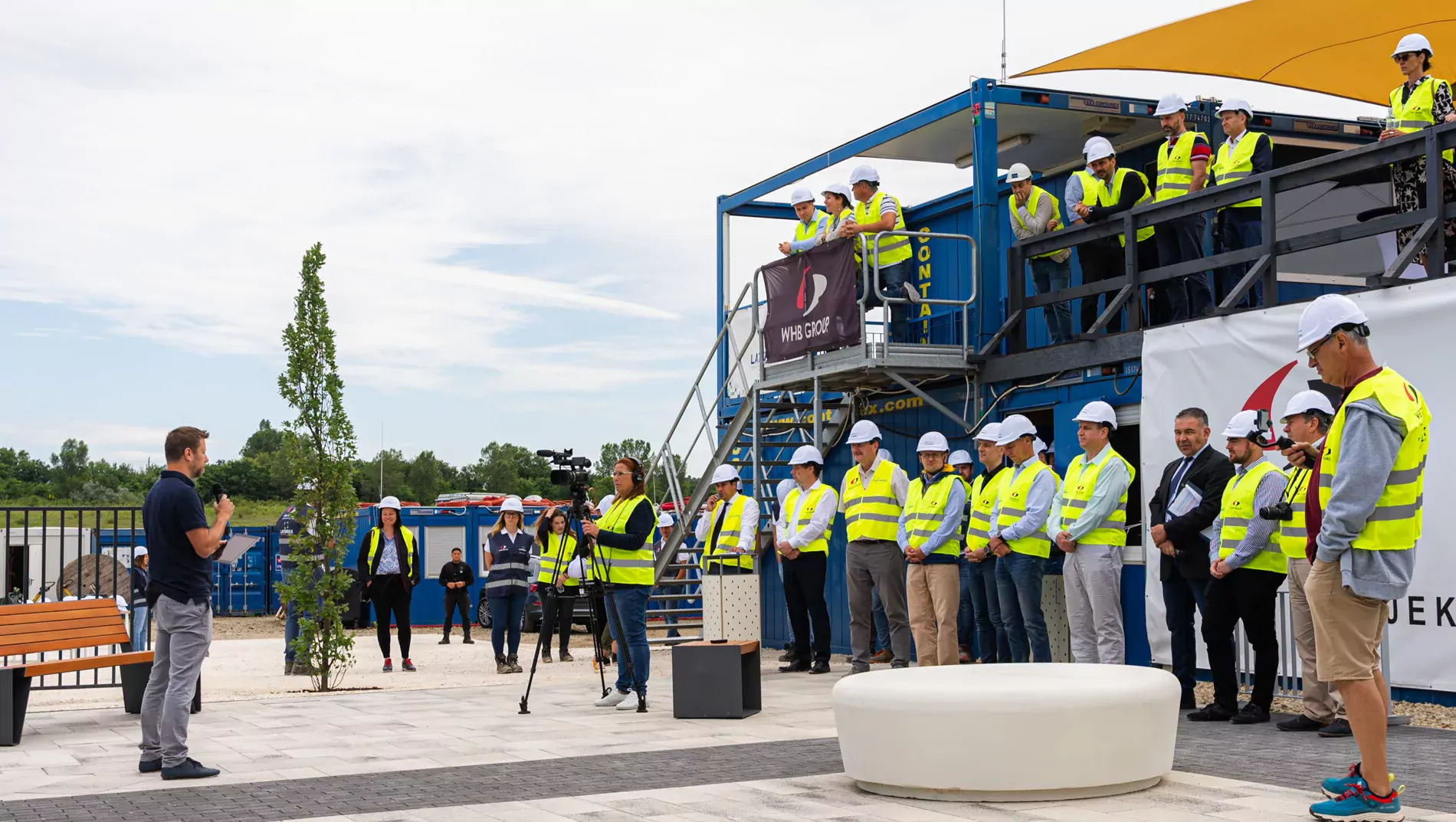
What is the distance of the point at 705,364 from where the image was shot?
17.6 metres

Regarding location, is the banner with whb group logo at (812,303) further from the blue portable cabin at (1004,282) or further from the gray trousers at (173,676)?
the gray trousers at (173,676)

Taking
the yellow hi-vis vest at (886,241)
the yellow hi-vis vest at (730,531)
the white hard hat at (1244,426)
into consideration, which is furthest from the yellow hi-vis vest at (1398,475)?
the yellow hi-vis vest at (730,531)

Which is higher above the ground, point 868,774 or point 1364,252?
point 1364,252

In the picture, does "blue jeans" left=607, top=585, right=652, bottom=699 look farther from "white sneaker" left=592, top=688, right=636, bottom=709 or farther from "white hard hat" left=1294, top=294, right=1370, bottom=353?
"white hard hat" left=1294, top=294, right=1370, bottom=353

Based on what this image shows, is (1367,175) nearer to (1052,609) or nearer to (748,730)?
(1052,609)

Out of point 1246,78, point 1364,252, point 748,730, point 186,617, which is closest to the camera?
point 186,617

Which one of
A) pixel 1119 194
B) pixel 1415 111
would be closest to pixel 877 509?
pixel 1119 194

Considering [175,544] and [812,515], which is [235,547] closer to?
[812,515]

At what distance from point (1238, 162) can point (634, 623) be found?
6.20m

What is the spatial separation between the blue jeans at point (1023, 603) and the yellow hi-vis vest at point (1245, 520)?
7.34 feet

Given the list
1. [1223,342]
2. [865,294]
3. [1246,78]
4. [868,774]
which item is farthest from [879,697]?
[1246,78]

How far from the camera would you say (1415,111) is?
10570 mm

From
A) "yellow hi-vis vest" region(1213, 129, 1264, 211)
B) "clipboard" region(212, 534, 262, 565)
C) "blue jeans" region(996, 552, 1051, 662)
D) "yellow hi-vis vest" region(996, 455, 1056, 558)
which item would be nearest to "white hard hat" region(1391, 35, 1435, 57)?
"yellow hi-vis vest" region(1213, 129, 1264, 211)

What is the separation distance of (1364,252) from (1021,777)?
30.9 feet
